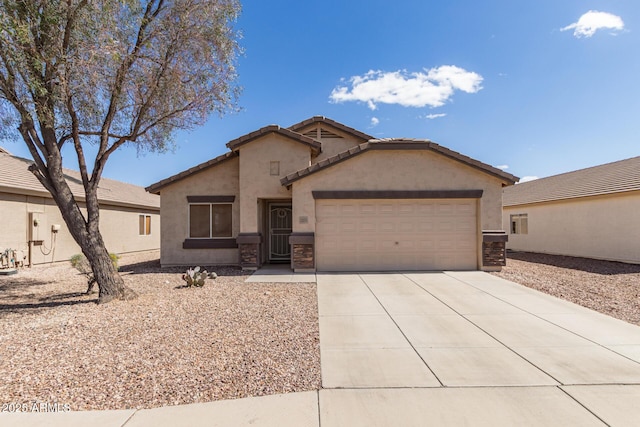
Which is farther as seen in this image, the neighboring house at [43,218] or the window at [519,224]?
the window at [519,224]

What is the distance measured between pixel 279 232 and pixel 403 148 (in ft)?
20.5

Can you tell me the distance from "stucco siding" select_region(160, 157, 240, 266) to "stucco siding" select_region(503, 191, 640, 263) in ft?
53.6

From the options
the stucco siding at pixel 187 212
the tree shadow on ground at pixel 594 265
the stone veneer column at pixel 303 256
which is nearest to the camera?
the stone veneer column at pixel 303 256

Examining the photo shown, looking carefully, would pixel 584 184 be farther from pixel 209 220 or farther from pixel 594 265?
pixel 209 220

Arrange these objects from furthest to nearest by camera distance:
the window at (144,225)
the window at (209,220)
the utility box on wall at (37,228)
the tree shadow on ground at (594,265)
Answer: the window at (144,225) < the utility box on wall at (37,228) < the window at (209,220) < the tree shadow on ground at (594,265)

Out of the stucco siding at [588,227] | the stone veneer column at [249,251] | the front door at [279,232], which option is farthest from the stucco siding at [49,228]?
the stucco siding at [588,227]

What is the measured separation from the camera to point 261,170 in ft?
39.9

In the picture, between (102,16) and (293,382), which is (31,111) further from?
(293,382)

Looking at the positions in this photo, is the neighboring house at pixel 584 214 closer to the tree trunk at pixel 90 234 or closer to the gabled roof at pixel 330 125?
the gabled roof at pixel 330 125

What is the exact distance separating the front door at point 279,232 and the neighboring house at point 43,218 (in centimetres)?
956

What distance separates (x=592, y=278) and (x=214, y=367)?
12.0m

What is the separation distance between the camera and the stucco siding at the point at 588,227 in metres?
A: 13.5

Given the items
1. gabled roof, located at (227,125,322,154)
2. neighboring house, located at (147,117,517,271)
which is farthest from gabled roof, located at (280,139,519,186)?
gabled roof, located at (227,125,322,154)

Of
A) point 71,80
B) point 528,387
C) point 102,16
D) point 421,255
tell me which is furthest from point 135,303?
point 421,255
